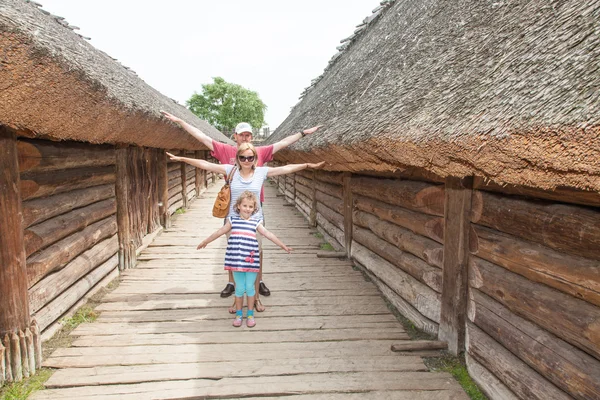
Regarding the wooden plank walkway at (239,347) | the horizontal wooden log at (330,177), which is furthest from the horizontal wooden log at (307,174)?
the wooden plank walkway at (239,347)

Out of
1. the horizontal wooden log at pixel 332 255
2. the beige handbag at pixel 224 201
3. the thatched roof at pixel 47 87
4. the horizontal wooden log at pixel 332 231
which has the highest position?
the thatched roof at pixel 47 87

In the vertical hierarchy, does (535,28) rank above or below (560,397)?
above

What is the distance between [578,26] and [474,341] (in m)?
1.85

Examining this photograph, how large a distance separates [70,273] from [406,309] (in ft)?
9.72

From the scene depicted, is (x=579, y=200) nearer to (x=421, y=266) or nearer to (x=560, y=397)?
(x=560, y=397)

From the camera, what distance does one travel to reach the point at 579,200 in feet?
5.80

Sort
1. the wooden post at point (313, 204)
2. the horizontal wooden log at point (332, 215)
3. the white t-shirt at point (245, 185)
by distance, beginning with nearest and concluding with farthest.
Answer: the white t-shirt at point (245, 185) → the horizontal wooden log at point (332, 215) → the wooden post at point (313, 204)

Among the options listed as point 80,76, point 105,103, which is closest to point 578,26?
point 80,76

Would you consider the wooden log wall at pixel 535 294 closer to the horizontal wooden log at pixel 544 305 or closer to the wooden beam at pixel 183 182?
the horizontal wooden log at pixel 544 305

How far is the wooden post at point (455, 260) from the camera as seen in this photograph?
105 inches

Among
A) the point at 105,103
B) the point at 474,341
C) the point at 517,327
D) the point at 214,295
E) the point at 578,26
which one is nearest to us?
the point at 578,26

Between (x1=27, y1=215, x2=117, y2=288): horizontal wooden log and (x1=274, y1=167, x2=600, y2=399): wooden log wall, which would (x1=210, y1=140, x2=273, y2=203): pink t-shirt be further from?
(x1=27, y1=215, x2=117, y2=288): horizontal wooden log

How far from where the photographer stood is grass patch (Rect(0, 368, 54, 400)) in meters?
2.34

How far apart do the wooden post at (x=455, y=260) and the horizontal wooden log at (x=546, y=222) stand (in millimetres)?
147
